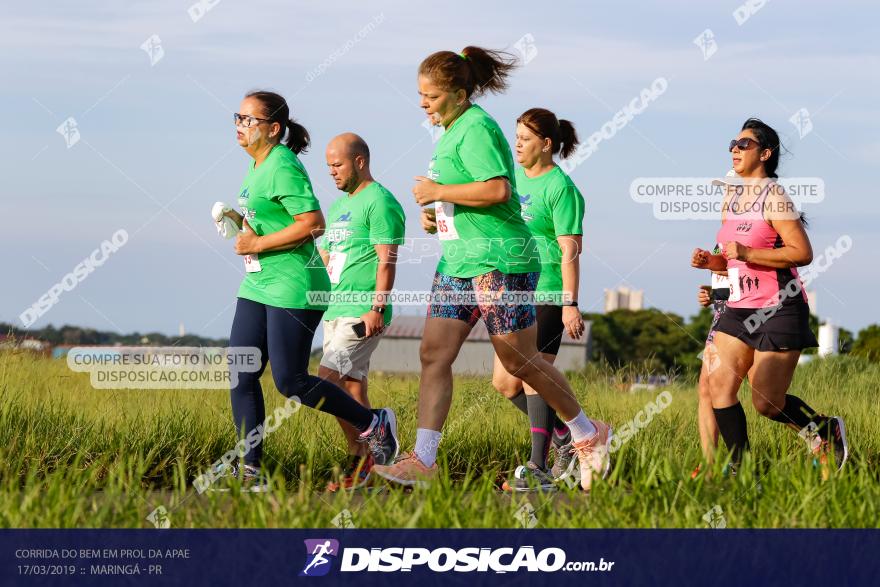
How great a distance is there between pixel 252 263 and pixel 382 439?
113 centimetres

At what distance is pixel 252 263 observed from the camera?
5.75 m

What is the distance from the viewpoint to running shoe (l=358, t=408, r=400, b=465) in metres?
5.94

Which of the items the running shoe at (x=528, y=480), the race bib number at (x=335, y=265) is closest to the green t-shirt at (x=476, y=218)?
the race bib number at (x=335, y=265)

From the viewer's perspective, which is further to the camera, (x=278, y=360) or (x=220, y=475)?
(x=278, y=360)

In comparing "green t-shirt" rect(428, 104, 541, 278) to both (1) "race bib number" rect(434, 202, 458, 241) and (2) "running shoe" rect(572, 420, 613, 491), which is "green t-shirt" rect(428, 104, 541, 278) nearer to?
(1) "race bib number" rect(434, 202, 458, 241)

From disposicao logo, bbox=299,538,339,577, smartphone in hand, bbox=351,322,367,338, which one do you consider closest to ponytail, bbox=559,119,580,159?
smartphone in hand, bbox=351,322,367,338

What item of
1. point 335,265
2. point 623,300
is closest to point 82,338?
point 335,265

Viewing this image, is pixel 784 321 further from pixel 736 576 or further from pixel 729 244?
pixel 736 576

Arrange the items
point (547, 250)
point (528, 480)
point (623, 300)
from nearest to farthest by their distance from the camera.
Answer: point (528, 480) → point (547, 250) → point (623, 300)

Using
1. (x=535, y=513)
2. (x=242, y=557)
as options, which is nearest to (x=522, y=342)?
(x=535, y=513)

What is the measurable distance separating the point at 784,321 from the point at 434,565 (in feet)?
8.34

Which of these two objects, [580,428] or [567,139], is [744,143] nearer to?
[567,139]

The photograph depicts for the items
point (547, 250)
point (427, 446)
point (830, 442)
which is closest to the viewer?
point (427, 446)

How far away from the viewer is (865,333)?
3077cm
